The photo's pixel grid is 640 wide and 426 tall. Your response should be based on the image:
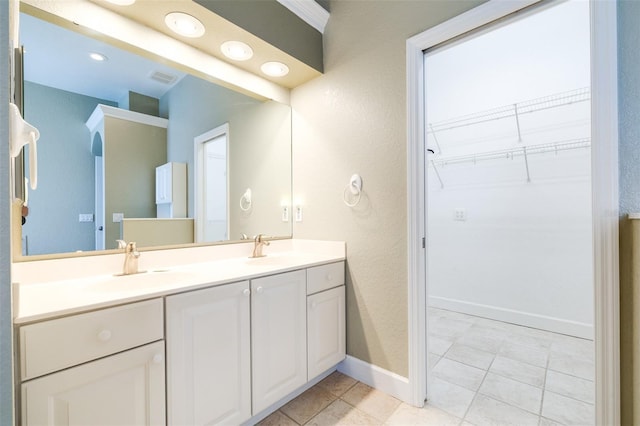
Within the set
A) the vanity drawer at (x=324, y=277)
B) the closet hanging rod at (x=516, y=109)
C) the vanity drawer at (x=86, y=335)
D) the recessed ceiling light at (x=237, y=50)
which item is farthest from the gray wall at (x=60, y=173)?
the closet hanging rod at (x=516, y=109)

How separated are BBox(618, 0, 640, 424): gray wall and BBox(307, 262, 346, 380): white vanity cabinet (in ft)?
4.25

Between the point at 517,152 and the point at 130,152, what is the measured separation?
311cm

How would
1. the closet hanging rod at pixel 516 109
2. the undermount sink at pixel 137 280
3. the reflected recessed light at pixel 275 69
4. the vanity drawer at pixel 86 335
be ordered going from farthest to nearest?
the closet hanging rod at pixel 516 109 < the reflected recessed light at pixel 275 69 < the undermount sink at pixel 137 280 < the vanity drawer at pixel 86 335

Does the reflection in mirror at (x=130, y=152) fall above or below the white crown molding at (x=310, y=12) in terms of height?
below

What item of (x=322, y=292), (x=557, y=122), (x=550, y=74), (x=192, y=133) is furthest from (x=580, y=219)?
(x=192, y=133)

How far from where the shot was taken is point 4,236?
0.48 m

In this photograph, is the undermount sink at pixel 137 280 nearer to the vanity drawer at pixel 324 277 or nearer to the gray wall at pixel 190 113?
the gray wall at pixel 190 113

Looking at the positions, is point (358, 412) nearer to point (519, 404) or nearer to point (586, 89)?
point (519, 404)

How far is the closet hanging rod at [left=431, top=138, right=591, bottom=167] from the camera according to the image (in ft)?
7.85

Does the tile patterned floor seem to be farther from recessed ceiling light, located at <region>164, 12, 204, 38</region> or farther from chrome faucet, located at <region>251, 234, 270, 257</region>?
recessed ceiling light, located at <region>164, 12, 204, 38</region>

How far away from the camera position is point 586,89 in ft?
7.64

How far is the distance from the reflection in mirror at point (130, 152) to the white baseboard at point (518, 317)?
2172 mm

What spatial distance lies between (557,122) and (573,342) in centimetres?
186

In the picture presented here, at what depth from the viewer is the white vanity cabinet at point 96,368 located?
83cm
